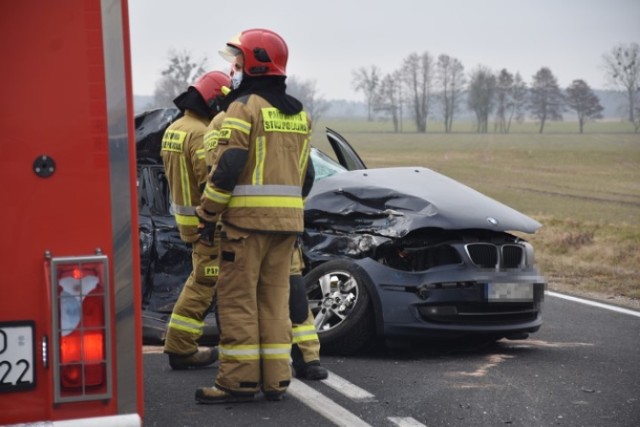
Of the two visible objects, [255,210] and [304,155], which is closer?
[255,210]

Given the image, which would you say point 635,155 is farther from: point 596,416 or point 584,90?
point 584,90

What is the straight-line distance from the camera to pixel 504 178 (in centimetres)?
3966

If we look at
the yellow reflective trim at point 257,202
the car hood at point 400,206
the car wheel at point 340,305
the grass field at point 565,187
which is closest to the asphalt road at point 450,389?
the car wheel at point 340,305

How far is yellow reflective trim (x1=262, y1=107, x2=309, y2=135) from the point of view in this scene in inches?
226

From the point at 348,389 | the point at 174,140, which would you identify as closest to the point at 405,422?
the point at 348,389

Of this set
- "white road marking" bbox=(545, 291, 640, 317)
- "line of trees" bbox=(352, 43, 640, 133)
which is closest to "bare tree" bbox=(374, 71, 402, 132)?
"line of trees" bbox=(352, 43, 640, 133)

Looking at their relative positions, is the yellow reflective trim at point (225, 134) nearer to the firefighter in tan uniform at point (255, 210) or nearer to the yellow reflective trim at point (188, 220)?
the firefighter in tan uniform at point (255, 210)

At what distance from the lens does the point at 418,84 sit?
10619 centimetres

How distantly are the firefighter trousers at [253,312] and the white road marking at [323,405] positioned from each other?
19 centimetres

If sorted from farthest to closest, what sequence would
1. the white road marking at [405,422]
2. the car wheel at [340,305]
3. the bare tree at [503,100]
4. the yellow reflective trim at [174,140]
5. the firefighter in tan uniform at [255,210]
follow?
the bare tree at [503,100] < the car wheel at [340,305] < the yellow reflective trim at [174,140] < the firefighter in tan uniform at [255,210] < the white road marking at [405,422]

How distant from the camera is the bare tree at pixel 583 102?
109281 mm

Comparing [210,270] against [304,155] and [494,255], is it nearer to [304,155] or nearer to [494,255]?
[304,155]

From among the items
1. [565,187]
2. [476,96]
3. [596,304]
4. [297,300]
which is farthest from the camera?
[476,96]

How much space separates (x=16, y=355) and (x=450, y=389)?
11.6 ft
